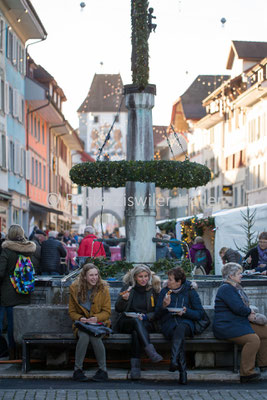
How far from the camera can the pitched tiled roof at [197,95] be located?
70.7 m

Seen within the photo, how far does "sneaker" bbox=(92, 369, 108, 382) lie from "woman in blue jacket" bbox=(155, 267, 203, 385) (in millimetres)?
857

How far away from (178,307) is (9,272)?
242cm

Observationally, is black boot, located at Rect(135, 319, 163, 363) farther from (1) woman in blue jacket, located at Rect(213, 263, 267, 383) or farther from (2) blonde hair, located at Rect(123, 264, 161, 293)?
(1) woman in blue jacket, located at Rect(213, 263, 267, 383)

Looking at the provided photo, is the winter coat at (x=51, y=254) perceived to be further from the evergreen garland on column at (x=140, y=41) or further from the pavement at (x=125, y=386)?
the pavement at (x=125, y=386)

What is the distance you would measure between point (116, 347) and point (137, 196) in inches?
161

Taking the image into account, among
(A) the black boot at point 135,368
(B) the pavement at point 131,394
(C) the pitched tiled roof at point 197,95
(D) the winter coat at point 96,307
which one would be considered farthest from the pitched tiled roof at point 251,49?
(B) the pavement at point 131,394

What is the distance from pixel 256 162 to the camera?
50.4 meters

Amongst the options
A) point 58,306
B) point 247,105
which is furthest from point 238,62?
point 58,306

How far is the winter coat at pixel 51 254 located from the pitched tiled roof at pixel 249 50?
3754 cm

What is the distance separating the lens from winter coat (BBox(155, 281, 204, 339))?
10.7m

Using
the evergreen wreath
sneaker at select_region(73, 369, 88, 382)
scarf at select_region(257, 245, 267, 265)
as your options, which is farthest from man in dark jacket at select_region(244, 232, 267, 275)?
sneaker at select_region(73, 369, 88, 382)

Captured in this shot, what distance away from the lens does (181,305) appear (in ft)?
35.7

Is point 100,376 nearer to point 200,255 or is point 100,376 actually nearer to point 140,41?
point 140,41

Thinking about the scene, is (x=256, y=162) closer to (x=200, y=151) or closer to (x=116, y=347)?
(x=200, y=151)
